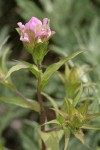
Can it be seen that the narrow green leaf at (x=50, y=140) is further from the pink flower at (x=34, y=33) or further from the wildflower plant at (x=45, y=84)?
the pink flower at (x=34, y=33)

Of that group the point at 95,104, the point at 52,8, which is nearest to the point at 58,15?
the point at 52,8

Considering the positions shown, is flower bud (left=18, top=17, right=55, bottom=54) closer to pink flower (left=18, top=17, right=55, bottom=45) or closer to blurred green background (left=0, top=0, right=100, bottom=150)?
pink flower (left=18, top=17, right=55, bottom=45)

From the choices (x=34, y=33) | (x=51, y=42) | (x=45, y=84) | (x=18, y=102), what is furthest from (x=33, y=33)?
(x=51, y=42)

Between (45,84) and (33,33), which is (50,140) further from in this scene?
(33,33)

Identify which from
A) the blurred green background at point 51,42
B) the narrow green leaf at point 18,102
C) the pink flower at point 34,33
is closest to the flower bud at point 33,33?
the pink flower at point 34,33

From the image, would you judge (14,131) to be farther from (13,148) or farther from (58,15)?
(58,15)
